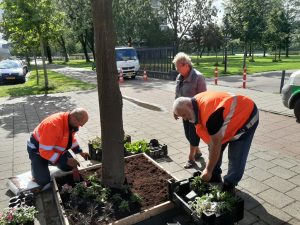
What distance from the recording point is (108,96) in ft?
11.4

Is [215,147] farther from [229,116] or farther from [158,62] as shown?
[158,62]

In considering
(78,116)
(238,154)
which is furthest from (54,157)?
(238,154)

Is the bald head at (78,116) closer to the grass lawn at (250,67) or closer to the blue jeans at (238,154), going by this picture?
the blue jeans at (238,154)

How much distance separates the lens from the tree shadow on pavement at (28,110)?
8.20m

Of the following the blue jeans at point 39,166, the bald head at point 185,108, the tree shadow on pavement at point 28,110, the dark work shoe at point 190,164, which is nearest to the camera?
the bald head at point 185,108

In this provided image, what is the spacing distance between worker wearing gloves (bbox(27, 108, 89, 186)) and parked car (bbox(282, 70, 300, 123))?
6028mm

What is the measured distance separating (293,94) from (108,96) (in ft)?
19.6

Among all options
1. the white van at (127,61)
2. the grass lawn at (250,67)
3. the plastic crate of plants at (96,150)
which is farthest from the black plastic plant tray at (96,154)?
the grass lawn at (250,67)

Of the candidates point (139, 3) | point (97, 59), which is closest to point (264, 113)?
point (97, 59)

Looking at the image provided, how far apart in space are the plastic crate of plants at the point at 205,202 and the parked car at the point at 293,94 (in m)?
5.33

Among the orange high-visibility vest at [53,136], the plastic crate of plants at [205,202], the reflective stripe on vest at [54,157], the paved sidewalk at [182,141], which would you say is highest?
the orange high-visibility vest at [53,136]

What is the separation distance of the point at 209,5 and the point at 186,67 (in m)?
34.2

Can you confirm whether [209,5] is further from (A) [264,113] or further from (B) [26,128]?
(B) [26,128]

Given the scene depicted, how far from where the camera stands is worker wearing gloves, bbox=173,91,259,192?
Answer: 3.09 metres
